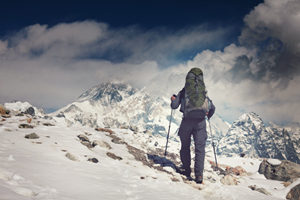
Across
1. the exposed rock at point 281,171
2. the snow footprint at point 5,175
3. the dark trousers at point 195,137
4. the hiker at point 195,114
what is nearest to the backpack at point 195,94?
the hiker at point 195,114

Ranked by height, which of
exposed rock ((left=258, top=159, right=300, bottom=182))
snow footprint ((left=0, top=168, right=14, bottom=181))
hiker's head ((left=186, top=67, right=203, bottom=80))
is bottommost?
snow footprint ((left=0, top=168, right=14, bottom=181))

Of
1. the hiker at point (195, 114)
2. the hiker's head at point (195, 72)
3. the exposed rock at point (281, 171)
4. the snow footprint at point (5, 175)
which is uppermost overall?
the hiker's head at point (195, 72)

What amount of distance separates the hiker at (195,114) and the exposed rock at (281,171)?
784cm

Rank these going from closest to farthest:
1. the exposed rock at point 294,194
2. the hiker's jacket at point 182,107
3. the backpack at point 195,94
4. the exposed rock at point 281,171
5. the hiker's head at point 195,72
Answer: the exposed rock at point 294,194 → the backpack at point 195,94 → the hiker's jacket at point 182,107 → the hiker's head at point 195,72 → the exposed rock at point 281,171

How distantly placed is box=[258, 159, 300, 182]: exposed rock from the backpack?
28.9 feet

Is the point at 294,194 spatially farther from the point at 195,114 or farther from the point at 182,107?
the point at 182,107

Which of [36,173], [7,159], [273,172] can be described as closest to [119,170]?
[36,173]

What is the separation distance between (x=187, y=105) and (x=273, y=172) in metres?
9.84

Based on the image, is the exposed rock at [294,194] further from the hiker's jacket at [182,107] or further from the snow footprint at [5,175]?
the snow footprint at [5,175]

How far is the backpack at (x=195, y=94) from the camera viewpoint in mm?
7523

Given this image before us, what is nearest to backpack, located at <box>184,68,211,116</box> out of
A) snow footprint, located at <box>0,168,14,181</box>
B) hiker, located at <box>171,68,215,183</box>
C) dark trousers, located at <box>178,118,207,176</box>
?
hiker, located at <box>171,68,215,183</box>

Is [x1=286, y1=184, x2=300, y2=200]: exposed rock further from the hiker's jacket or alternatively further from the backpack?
the backpack

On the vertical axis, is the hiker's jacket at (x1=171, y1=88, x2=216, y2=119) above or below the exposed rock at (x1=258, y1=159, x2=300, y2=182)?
above

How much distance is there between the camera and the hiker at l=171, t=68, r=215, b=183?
7535mm
